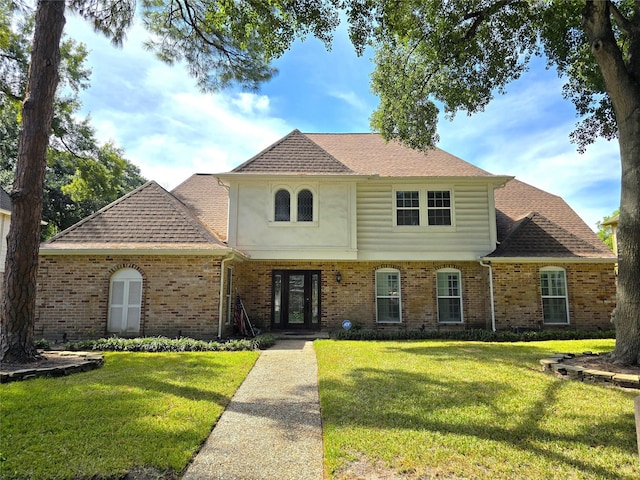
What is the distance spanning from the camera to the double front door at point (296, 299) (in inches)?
594

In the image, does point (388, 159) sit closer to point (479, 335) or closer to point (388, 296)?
point (388, 296)

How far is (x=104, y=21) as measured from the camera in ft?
33.8

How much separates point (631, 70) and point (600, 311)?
356 inches

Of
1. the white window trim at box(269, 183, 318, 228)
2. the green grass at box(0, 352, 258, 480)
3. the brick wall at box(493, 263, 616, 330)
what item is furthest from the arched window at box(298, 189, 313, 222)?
the green grass at box(0, 352, 258, 480)

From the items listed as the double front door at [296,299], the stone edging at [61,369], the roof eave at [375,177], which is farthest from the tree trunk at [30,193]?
the double front door at [296,299]

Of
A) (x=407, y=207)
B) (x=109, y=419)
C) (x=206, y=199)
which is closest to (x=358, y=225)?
(x=407, y=207)

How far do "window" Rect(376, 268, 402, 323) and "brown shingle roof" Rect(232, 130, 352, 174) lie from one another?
4167mm

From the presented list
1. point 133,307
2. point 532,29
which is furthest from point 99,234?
point 532,29

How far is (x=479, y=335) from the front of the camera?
12914mm

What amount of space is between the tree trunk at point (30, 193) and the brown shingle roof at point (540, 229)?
44.3 feet

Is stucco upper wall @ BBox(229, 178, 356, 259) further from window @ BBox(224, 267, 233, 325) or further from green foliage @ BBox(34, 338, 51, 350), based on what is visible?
green foliage @ BBox(34, 338, 51, 350)

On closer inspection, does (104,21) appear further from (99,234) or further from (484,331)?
(484,331)

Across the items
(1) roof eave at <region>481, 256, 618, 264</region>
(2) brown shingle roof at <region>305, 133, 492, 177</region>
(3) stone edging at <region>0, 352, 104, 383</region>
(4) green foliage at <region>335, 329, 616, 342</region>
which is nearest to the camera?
(3) stone edging at <region>0, 352, 104, 383</region>

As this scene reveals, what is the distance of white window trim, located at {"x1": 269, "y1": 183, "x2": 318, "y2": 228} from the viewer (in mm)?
14203
